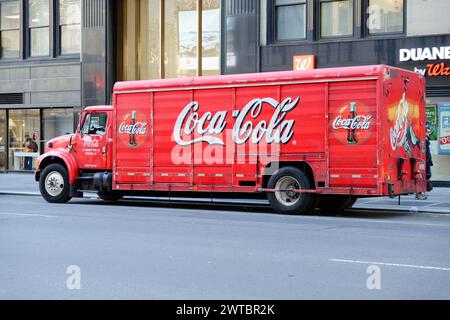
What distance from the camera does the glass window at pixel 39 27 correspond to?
30875 mm

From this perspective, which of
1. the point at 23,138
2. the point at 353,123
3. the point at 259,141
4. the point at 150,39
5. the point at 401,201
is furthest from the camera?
the point at 23,138

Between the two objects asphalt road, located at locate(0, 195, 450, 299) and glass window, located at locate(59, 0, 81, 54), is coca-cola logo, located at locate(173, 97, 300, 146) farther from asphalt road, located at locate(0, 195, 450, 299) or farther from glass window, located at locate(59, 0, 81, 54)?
glass window, located at locate(59, 0, 81, 54)

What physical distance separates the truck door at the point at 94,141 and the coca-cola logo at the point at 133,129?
24.1 inches

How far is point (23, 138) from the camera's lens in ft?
104

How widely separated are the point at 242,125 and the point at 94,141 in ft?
14.0

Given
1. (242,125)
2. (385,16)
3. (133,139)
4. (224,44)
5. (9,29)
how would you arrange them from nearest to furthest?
(242,125) → (133,139) → (385,16) → (224,44) → (9,29)

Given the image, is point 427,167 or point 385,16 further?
point 385,16

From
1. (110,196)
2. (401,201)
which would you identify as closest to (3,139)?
(110,196)

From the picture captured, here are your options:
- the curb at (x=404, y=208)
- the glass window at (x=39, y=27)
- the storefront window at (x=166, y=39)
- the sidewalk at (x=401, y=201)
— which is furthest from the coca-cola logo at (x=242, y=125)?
the glass window at (x=39, y=27)

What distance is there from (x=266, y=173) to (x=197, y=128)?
2.03m

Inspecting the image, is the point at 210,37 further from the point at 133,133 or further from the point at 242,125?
the point at 242,125
